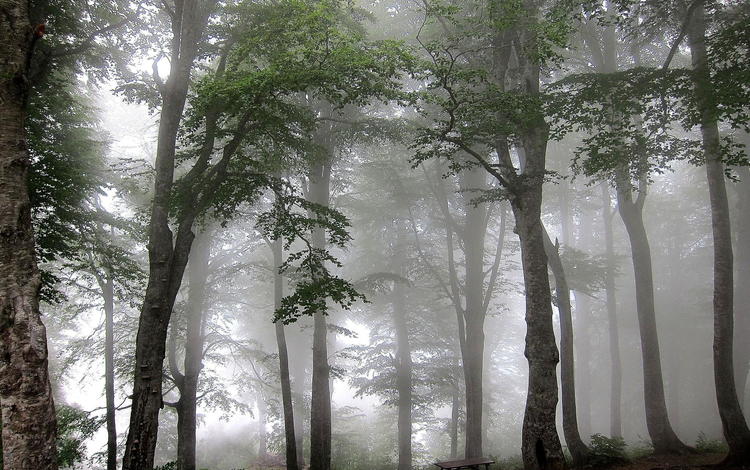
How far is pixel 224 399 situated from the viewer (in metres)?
16.7

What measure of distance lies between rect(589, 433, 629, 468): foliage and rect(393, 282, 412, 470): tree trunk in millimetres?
7502

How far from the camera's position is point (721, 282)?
33.0 feet

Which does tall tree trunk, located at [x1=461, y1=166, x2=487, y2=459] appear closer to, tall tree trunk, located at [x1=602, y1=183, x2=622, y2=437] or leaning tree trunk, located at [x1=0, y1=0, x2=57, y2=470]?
tall tree trunk, located at [x1=602, y1=183, x2=622, y2=437]

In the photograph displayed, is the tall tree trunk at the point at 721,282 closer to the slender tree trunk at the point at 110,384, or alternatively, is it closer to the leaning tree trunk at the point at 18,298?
the leaning tree trunk at the point at 18,298

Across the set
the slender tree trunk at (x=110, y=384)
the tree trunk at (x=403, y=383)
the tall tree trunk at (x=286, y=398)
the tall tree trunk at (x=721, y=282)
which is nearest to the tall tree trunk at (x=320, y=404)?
the tall tree trunk at (x=286, y=398)

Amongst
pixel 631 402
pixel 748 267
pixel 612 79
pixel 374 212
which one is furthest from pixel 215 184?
pixel 631 402

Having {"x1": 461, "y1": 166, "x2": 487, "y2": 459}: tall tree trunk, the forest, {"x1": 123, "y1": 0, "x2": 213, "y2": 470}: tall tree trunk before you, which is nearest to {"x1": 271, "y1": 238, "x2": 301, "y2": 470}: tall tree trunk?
the forest

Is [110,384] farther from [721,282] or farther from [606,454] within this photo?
[721,282]

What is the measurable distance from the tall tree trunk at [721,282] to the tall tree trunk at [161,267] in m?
8.94

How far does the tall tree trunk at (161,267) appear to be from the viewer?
692 cm

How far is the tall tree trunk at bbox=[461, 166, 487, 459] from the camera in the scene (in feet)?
43.5

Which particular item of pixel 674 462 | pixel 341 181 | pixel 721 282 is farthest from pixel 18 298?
pixel 721 282

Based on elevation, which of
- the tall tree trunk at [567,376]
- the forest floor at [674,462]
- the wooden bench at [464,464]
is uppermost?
the tall tree trunk at [567,376]

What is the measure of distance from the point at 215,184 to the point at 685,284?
2980 centimetres
